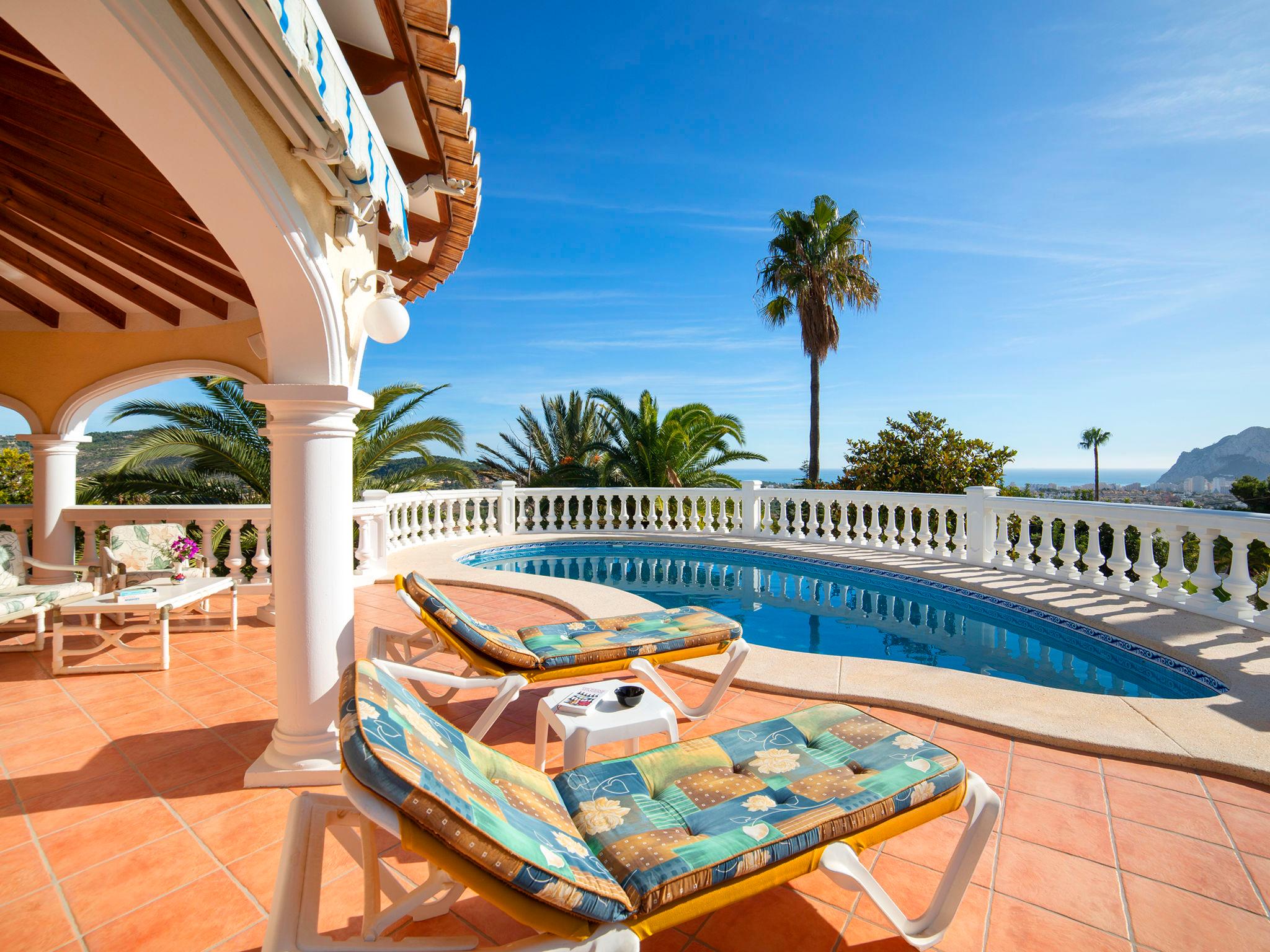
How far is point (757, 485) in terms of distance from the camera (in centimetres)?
1134

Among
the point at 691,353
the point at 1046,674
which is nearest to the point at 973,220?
the point at 1046,674

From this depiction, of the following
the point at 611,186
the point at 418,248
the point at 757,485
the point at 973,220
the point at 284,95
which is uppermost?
the point at 611,186

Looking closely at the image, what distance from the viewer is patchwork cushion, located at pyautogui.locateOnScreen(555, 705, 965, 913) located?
164cm

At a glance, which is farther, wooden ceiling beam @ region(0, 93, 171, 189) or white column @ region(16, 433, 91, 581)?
white column @ region(16, 433, 91, 581)

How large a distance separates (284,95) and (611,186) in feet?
61.9

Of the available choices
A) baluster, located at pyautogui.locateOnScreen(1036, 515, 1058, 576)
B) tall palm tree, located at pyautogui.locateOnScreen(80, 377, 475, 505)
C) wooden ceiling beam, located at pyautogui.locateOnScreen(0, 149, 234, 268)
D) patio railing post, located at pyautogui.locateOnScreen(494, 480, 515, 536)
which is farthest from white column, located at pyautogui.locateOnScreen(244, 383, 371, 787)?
patio railing post, located at pyautogui.locateOnScreen(494, 480, 515, 536)

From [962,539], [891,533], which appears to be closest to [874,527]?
[891,533]

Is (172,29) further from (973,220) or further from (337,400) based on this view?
(973,220)

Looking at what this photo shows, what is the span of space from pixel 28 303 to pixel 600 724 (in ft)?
25.2

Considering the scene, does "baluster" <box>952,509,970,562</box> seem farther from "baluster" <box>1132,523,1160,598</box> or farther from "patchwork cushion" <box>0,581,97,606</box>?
"patchwork cushion" <box>0,581,97,606</box>

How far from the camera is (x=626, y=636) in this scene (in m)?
3.78

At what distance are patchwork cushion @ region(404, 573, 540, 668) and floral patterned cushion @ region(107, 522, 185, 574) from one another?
4321mm

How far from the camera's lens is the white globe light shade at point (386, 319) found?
3414mm

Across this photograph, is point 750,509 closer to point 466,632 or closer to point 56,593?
point 466,632
